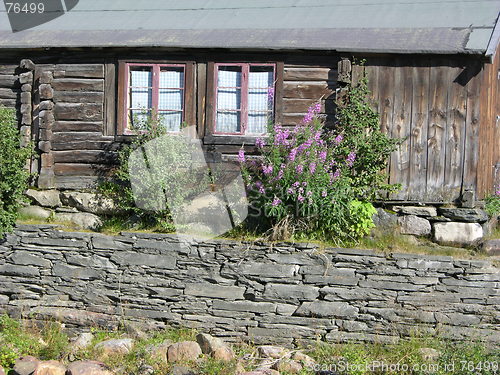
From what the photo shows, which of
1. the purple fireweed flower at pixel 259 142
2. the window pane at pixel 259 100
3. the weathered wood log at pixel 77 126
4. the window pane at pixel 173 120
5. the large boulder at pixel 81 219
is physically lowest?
the large boulder at pixel 81 219

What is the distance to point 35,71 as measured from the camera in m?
10.6

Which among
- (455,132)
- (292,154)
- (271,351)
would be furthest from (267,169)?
(455,132)

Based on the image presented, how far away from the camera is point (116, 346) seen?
8.32 meters

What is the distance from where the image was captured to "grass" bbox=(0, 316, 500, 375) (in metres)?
7.66

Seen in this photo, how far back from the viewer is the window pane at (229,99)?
33.8ft

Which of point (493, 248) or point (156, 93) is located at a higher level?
point (156, 93)

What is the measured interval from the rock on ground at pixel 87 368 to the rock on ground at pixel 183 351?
2.69 feet

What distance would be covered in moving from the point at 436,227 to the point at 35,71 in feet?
23.5

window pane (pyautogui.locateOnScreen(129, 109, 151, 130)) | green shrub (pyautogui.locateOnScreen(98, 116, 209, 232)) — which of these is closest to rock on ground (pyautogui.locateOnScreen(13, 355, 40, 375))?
green shrub (pyautogui.locateOnScreen(98, 116, 209, 232))

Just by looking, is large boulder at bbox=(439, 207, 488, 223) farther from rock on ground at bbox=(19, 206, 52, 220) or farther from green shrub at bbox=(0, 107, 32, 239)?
green shrub at bbox=(0, 107, 32, 239)

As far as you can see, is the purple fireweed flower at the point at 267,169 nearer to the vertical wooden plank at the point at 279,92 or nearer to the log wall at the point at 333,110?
the log wall at the point at 333,110

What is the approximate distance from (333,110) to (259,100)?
4.07ft

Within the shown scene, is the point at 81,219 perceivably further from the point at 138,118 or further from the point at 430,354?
the point at 430,354

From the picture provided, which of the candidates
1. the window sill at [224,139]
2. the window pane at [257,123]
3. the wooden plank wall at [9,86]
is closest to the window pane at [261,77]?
the window pane at [257,123]
